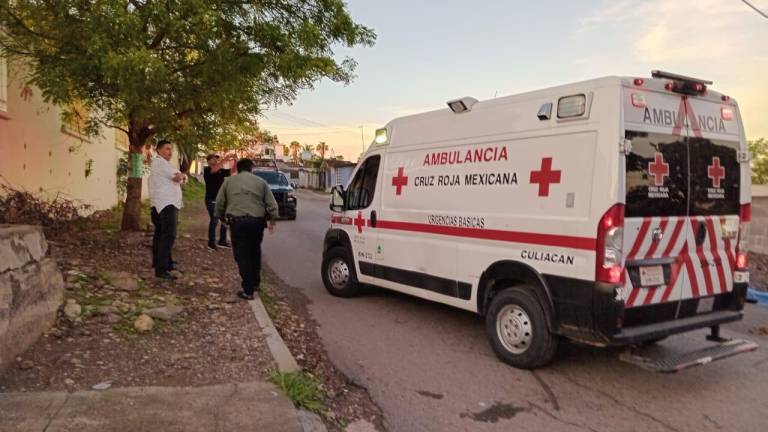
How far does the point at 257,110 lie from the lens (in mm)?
9734

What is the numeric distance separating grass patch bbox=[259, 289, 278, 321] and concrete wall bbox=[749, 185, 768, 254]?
32.4 feet

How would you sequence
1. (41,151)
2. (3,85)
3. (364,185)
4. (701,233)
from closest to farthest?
(701,233), (364,185), (3,85), (41,151)

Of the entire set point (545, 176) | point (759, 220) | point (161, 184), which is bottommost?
point (759, 220)

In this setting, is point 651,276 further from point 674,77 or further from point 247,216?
point 247,216

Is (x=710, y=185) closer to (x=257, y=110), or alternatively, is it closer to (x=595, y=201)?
(x=595, y=201)

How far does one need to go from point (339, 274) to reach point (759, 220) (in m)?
9.26

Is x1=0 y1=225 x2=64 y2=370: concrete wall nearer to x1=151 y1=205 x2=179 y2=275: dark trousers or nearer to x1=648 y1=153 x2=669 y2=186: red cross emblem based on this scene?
x1=151 y1=205 x2=179 y2=275: dark trousers

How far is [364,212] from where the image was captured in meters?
7.16

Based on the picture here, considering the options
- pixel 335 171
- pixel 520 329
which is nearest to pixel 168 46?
pixel 520 329

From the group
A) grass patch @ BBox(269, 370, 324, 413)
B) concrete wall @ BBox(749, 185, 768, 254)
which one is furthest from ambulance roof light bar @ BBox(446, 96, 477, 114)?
concrete wall @ BBox(749, 185, 768, 254)

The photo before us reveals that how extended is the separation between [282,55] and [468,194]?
122 inches

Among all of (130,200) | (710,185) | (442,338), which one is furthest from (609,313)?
(130,200)

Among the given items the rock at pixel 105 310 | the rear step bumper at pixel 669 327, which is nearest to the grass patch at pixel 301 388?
the rock at pixel 105 310

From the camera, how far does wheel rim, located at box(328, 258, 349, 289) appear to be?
7.59m
